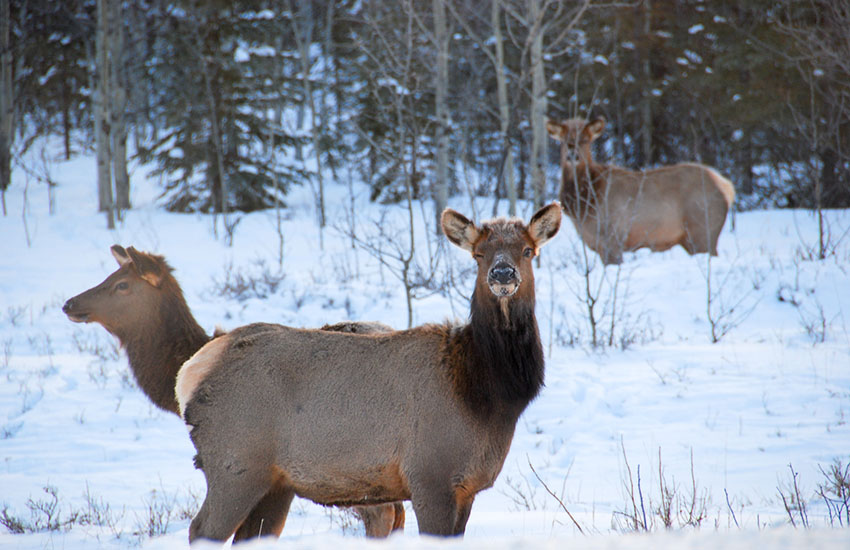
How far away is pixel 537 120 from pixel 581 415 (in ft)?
26.1

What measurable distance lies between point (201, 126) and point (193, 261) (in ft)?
23.1

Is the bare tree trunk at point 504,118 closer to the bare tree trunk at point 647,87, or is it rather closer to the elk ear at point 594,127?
the elk ear at point 594,127

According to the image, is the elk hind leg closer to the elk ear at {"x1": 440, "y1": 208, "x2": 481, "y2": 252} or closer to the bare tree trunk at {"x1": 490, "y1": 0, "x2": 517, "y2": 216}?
the elk ear at {"x1": 440, "y1": 208, "x2": 481, "y2": 252}

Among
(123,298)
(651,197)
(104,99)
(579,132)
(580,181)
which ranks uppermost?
(104,99)

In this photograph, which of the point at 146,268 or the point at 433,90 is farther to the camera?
the point at 433,90

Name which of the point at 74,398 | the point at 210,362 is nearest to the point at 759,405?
the point at 210,362

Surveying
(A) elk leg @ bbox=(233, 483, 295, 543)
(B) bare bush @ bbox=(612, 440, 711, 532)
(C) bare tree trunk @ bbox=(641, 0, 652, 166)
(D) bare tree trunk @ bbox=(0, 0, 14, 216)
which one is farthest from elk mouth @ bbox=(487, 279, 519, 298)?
(D) bare tree trunk @ bbox=(0, 0, 14, 216)

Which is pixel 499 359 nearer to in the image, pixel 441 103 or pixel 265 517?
pixel 265 517

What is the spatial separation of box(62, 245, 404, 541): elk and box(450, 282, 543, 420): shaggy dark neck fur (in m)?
1.35

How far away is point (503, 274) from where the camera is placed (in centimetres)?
377

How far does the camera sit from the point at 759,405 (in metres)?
6.93

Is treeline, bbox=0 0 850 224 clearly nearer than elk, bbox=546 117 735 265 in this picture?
No

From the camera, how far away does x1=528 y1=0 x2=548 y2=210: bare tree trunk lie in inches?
501

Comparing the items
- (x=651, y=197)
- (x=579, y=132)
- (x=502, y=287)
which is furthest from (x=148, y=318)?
(x=651, y=197)
